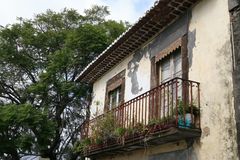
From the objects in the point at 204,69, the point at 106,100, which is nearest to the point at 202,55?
the point at 204,69

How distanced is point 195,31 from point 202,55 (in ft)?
2.45

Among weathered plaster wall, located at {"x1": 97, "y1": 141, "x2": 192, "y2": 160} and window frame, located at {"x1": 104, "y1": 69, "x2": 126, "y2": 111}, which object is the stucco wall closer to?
window frame, located at {"x1": 104, "y1": 69, "x2": 126, "y2": 111}

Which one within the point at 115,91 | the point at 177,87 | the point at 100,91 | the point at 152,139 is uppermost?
the point at 100,91

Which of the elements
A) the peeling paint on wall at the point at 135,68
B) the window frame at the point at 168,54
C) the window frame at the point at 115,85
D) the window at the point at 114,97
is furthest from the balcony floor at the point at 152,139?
the window at the point at 114,97

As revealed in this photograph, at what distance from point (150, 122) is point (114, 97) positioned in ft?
14.3

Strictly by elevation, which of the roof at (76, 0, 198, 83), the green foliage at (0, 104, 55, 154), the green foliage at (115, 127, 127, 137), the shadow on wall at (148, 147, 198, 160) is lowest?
the shadow on wall at (148, 147, 198, 160)

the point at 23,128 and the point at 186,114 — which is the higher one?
the point at 23,128

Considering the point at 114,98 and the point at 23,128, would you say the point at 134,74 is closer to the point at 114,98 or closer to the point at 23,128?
the point at 114,98

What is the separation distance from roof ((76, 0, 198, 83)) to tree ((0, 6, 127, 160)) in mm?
2727

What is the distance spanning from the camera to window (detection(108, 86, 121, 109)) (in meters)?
12.5

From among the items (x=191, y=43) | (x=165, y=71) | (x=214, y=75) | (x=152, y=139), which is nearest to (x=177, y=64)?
(x=165, y=71)

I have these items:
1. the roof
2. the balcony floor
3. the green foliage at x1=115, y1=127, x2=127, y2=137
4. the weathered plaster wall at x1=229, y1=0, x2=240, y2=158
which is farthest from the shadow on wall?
the roof

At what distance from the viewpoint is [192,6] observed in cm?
907

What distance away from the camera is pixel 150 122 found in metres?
8.54
